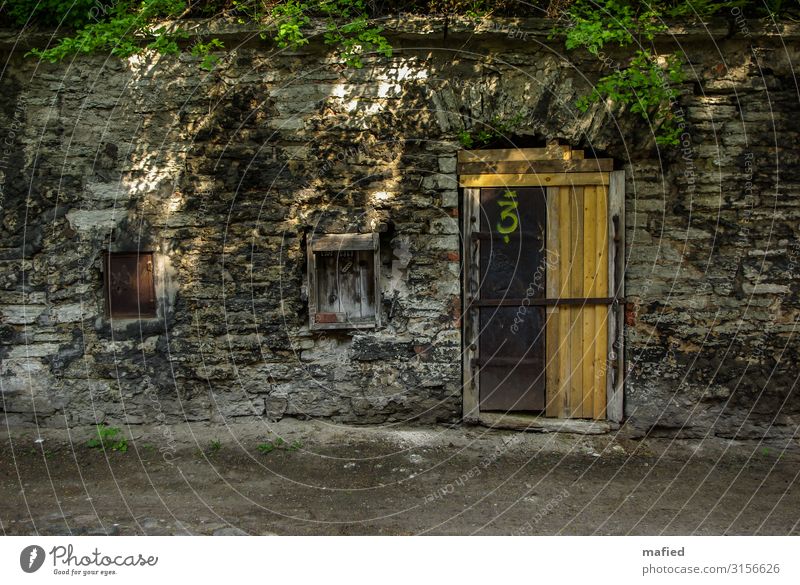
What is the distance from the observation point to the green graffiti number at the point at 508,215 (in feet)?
19.1

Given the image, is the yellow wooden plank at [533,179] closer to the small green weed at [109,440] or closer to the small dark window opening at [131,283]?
the small dark window opening at [131,283]

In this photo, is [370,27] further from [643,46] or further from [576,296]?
[576,296]

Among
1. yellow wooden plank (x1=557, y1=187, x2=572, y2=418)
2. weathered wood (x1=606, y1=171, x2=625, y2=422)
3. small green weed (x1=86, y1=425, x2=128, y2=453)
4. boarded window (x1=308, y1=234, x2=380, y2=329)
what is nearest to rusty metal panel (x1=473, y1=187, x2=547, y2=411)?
yellow wooden plank (x1=557, y1=187, x2=572, y2=418)

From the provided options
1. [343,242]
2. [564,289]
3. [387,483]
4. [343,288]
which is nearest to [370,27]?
[343,242]

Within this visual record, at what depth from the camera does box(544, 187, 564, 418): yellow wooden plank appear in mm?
5828

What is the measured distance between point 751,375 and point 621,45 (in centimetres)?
285

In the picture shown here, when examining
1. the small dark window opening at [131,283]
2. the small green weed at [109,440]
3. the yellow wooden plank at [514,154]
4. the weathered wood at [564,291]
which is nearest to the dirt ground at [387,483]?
the small green weed at [109,440]

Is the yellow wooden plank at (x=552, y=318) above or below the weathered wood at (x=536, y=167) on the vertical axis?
below

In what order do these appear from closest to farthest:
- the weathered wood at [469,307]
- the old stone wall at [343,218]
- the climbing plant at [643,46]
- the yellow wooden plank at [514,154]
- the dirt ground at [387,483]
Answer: the dirt ground at [387,483] → the climbing plant at [643,46] → the old stone wall at [343,218] → the yellow wooden plank at [514,154] → the weathered wood at [469,307]

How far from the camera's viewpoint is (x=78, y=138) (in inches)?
225

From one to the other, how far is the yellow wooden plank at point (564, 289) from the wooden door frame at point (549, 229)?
0.09 metres

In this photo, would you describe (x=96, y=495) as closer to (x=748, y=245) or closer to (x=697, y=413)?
(x=697, y=413)

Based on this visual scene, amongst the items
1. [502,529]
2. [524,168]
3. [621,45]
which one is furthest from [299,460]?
[621,45]

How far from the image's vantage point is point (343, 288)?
5.95m
